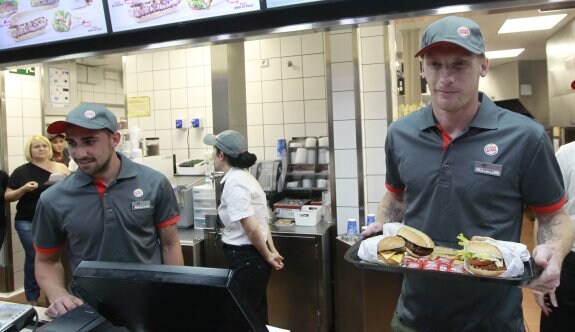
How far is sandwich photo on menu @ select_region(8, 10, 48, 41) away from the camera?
189 cm

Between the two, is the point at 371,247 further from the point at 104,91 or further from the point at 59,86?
the point at 104,91

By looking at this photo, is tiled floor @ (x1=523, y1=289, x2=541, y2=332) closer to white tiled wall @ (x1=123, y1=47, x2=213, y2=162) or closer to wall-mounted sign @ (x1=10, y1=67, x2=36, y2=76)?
white tiled wall @ (x1=123, y1=47, x2=213, y2=162)

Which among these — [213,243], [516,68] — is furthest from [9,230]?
[516,68]

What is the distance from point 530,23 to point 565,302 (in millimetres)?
4827

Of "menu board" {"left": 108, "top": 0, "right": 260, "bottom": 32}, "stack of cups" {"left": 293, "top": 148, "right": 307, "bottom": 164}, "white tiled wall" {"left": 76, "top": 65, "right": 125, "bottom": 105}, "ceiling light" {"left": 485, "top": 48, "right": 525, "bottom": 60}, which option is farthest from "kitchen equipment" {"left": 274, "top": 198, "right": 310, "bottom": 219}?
"ceiling light" {"left": 485, "top": 48, "right": 525, "bottom": 60}

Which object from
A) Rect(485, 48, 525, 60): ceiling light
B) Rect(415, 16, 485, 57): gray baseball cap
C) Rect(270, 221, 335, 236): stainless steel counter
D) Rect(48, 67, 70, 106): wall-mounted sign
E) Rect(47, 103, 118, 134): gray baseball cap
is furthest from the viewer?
Rect(485, 48, 525, 60): ceiling light

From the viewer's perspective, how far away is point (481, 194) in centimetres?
124

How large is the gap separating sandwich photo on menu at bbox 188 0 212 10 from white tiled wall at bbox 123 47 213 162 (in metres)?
3.11

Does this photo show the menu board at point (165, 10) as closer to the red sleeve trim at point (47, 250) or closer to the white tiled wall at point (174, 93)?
the red sleeve trim at point (47, 250)

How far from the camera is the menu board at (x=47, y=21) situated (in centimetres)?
181

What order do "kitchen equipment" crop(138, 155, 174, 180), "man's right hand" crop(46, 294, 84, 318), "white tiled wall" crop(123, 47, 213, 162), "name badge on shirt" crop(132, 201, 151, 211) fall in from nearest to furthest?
"man's right hand" crop(46, 294, 84, 318), "name badge on shirt" crop(132, 201, 151, 211), "kitchen equipment" crop(138, 155, 174, 180), "white tiled wall" crop(123, 47, 213, 162)

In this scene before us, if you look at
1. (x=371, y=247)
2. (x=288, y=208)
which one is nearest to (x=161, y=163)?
(x=288, y=208)

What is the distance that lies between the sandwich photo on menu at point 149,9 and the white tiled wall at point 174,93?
2.99m

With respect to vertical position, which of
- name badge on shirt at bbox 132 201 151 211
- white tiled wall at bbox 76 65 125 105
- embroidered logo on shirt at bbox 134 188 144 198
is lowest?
name badge on shirt at bbox 132 201 151 211
